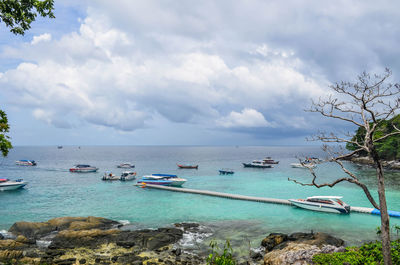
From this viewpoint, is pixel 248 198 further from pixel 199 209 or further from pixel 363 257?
pixel 363 257

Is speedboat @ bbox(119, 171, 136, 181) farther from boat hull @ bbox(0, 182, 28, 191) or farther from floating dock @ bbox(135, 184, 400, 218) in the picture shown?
boat hull @ bbox(0, 182, 28, 191)

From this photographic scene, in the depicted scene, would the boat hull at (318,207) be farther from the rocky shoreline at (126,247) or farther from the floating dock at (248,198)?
the rocky shoreline at (126,247)

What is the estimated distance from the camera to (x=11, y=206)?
127 feet

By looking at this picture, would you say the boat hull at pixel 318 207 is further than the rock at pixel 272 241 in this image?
Yes

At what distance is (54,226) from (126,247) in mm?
10220

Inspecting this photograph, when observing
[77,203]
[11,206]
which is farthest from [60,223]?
[11,206]

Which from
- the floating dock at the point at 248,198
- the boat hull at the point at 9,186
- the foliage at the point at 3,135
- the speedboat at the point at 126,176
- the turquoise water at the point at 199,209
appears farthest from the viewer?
the speedboat at the point at 126,176

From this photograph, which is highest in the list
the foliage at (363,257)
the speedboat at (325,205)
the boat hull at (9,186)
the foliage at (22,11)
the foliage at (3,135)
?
the foliage at (22,11)

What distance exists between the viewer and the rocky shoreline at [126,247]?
56.1 feet

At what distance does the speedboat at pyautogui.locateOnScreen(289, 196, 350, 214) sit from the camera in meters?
31.3

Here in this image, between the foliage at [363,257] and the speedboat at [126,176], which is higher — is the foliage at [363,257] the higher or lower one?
the higher one

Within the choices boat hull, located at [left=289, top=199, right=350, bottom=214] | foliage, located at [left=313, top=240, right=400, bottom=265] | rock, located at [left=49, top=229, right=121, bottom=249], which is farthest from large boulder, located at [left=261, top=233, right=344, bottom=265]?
rock, located at [left=49, top=229, right=121, bottom=249]

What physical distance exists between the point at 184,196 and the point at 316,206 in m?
21.0

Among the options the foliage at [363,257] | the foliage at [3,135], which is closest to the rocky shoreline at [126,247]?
the foliage at [363,257]
